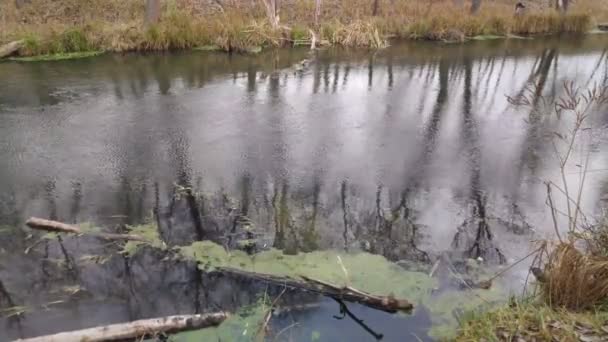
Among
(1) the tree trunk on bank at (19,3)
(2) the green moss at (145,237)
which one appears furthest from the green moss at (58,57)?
(2) the green moss at (145,237)

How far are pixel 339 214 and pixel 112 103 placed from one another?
4834mm

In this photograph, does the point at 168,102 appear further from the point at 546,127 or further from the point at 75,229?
the point at 546,127

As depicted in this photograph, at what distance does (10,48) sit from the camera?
10469 mm

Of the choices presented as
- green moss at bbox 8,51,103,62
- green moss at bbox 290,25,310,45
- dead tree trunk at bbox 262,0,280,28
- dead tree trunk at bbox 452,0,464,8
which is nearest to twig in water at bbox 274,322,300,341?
green moss at bbox 8,51,103,62

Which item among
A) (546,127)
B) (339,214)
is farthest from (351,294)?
(546,127)

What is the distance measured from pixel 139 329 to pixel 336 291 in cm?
137

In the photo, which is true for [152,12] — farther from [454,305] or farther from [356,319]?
[454,305]

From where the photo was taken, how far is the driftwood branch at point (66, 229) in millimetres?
4414

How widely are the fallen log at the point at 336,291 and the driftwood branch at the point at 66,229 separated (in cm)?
95

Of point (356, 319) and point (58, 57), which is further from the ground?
point (58, 57)

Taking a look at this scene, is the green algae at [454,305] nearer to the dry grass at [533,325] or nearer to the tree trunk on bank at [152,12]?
the dry grass at [533,325]

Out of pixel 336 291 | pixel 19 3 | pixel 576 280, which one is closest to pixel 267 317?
pixel 336 291

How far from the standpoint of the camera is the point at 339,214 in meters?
5.02

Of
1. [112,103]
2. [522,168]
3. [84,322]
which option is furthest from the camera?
[112,103]
